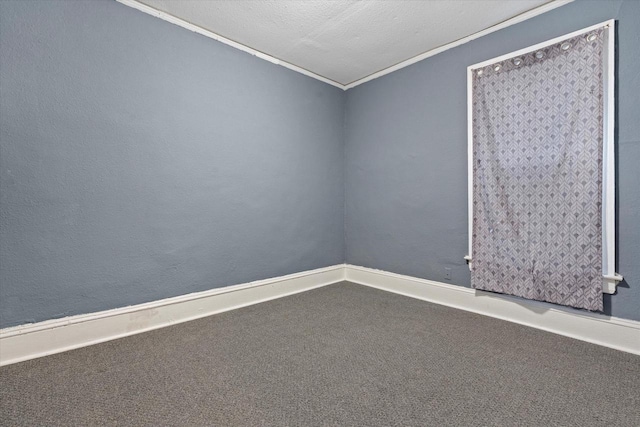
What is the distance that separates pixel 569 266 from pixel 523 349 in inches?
26.1

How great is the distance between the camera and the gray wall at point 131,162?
168 centimetres

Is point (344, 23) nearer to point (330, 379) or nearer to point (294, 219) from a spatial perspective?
point (294, 219)

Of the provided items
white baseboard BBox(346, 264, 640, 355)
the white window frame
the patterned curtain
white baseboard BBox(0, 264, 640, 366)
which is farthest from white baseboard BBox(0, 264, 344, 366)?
the white window frame

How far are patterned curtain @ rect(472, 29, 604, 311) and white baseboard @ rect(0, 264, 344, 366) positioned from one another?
1904 mm

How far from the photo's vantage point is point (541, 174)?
205 centimetres

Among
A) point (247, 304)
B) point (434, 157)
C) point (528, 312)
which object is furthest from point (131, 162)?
point (528, 312)

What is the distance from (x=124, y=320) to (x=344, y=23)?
2728 mm

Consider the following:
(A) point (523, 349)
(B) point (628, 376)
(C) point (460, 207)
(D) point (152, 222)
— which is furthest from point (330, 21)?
(B) point (628, 376)

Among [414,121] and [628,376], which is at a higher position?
[414,121]

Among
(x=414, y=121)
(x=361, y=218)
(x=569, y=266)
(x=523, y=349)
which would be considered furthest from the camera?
(x=361, y=218)

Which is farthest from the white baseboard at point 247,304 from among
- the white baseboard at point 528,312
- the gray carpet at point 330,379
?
the gray carpet at point 330,379

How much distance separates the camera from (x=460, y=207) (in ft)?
8.33

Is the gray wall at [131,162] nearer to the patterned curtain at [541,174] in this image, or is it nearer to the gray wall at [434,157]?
the gray wall at [434,157]

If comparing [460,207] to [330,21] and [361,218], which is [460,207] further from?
[330,21]
